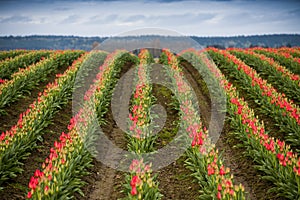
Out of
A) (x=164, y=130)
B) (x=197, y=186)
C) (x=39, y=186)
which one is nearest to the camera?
(x=39, y=186)

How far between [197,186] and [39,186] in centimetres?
378

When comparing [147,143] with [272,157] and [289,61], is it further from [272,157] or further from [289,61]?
[289,61]

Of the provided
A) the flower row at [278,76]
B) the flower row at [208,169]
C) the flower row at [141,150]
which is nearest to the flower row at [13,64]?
the flower row at [141,150]

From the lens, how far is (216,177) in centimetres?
617

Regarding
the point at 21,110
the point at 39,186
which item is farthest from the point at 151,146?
the point at 21,110

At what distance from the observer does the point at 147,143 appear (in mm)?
8875

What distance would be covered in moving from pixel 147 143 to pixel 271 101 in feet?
15.2

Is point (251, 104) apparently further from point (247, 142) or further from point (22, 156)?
point (22, 156)

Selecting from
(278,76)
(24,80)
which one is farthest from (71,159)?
(278,76)

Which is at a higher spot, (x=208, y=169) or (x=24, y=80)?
(x=24, y=80)

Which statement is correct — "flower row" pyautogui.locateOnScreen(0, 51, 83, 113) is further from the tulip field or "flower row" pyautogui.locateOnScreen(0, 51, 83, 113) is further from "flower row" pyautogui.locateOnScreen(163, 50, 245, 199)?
"flower row" pyautogui.locateOnScreen(163, 50, 245, 199)

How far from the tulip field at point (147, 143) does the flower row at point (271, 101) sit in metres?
0.05

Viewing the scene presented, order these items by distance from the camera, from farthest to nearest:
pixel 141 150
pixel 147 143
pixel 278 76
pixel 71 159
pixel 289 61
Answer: pixel 289 61 → pixel 278 76 → pixel 147 143 → pixel 141 150 → pixel 71 159

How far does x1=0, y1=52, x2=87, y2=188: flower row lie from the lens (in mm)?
7238
